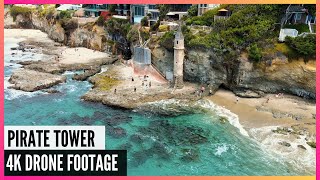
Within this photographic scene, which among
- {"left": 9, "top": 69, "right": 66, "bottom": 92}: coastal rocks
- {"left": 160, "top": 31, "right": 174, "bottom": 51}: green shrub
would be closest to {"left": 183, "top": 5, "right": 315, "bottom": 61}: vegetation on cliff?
{"left": 160, "top": 31, "right": 174, "bottom": 51}: green shrub

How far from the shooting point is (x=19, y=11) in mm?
78188

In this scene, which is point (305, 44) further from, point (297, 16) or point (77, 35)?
point (77, 35)

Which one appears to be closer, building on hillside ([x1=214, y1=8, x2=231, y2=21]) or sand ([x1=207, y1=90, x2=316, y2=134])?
sand ([x1=207, y1=90, x2=316, y2=134])

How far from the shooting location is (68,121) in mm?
26078

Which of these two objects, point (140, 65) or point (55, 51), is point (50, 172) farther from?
point (55, 51)

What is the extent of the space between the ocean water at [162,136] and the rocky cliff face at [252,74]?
4894 mm

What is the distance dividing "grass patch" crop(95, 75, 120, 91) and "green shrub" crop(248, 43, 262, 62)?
42.2 ft

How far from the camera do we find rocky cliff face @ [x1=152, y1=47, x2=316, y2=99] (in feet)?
94.6

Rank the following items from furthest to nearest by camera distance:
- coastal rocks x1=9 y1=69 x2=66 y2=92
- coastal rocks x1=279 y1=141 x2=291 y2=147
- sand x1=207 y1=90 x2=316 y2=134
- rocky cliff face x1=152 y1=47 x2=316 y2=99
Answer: coastal rocks x1=9 y1=69 x2=66 y2=92 < rocky cliff face x1=152 y1=47 x2=316 y2=99 < sand x1=207 y1=90 x2=316 y2=134 < coastal rocks x1=279 y1=141 x2=291 y2=147

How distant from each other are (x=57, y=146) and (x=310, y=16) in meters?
25.7

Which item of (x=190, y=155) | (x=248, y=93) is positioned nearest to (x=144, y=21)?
(x=248, y=93)

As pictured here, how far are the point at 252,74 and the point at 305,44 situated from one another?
4.84m

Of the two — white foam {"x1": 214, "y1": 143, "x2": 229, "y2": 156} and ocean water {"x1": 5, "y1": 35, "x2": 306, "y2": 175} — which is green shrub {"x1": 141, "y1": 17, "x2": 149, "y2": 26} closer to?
ocean water {"x1": 5, "y1": 35, "x2": 306, "y2": 175}

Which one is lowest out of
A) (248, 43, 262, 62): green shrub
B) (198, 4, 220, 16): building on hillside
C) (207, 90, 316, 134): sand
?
(207, 90, 316, 134): sand
